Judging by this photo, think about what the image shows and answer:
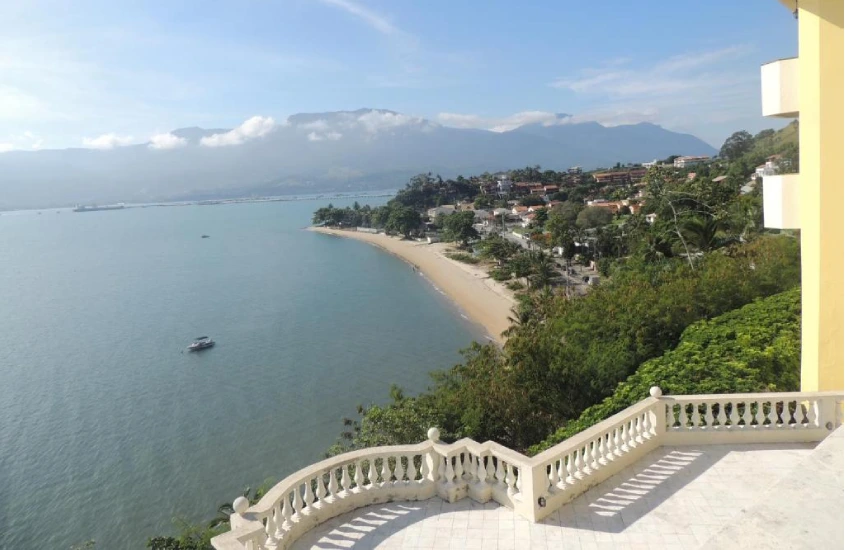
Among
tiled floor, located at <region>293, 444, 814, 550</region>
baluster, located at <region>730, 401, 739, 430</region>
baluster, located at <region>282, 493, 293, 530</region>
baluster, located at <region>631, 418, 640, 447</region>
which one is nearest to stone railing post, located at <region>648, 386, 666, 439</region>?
baluster, located at <region>631, 418, 640, 447</region>

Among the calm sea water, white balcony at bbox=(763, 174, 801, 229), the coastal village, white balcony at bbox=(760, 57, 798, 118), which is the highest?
white balcony at bbox=(760, 57, 798, 118)

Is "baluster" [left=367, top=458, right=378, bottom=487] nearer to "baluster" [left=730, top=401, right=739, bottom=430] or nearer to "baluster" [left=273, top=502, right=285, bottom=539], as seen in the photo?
"baluster" [left=273, top=502, right=285, bottom=539]

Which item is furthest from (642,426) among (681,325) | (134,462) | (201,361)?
(201,361)

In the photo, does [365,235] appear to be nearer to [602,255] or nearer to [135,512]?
[602,255]

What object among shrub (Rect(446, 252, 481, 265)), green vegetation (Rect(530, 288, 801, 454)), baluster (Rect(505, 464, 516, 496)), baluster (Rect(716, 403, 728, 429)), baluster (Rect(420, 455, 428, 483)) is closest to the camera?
baluster (Rect(505, 464, 516, 496))

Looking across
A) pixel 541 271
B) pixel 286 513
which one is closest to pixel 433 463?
pixel 286 513

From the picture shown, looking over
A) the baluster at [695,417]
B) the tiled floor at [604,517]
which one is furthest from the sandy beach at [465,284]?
the tiled floor at [604,517]
